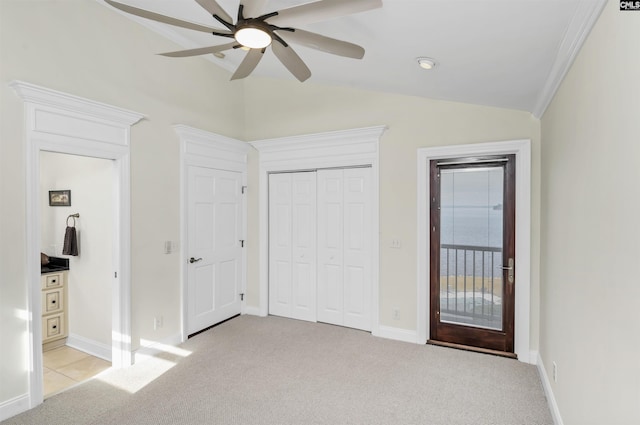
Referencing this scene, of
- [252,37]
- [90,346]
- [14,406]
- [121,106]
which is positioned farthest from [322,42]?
[90,346]

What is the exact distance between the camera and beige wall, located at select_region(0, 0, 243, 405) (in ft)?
8.24

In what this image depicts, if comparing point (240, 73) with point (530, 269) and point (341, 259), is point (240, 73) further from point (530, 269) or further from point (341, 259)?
point (530, 269)

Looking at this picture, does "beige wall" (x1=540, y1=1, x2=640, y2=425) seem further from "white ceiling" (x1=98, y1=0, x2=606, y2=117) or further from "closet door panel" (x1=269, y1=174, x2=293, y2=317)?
"closet door panel" (x1=269, y1=174, x2=293, y2=317)

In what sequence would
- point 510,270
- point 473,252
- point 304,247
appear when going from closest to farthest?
point 510,270 < point 473,252 < point 304,247

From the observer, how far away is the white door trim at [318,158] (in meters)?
4.14

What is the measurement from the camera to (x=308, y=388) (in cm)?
296

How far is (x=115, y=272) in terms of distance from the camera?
131 inches

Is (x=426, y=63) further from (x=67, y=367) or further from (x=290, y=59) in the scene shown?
(x=67, y=367)

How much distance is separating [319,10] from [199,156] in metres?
2.85

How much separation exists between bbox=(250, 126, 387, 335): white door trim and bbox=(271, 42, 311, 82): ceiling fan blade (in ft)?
5.73

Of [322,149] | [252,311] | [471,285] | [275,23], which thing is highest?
[275,23]

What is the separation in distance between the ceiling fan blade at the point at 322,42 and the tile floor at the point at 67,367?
11.0 feet

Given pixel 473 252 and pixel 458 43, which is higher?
pixel 458 43

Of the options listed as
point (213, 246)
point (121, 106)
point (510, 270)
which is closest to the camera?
point (121, 106)
